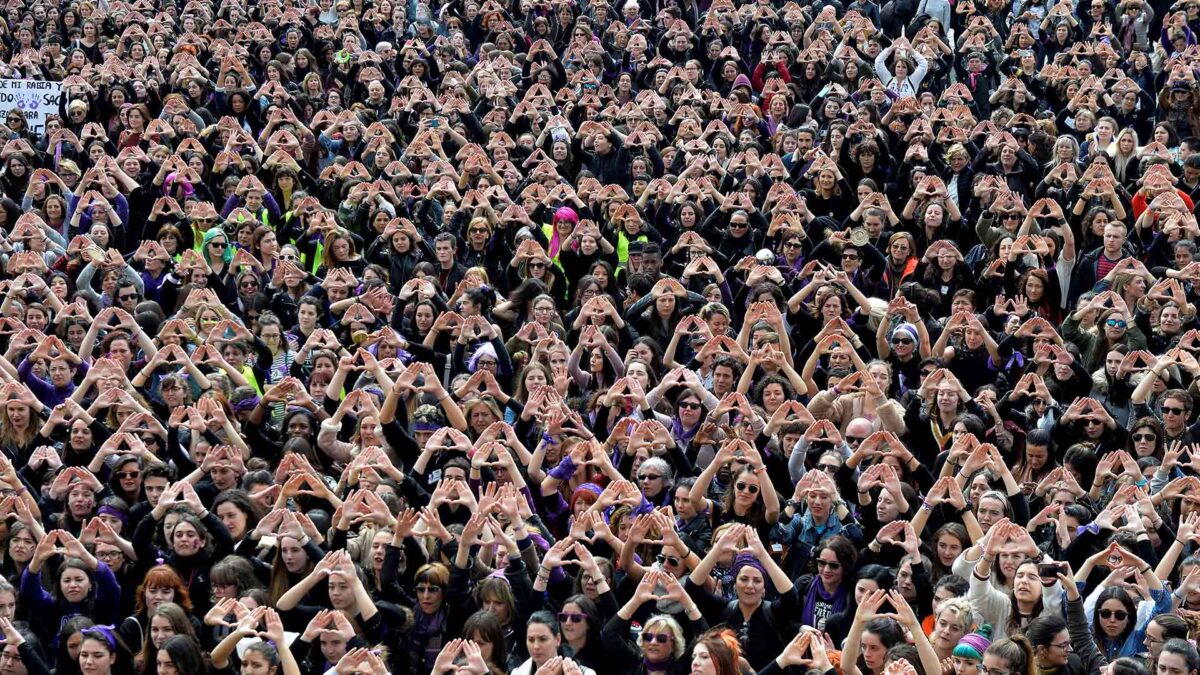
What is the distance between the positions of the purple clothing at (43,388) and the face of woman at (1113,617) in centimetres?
650

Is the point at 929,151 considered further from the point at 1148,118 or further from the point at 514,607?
the point at 514,607

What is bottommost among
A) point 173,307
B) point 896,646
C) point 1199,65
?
point 173,307

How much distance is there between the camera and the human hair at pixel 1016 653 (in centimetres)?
851

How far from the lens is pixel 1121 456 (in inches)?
433

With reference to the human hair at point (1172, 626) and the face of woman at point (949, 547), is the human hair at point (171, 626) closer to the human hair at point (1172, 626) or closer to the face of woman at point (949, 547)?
the face of woman at point (949, 547)

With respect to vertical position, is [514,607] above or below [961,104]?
below

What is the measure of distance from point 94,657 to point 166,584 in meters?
0.61

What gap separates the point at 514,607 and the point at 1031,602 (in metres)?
2.37

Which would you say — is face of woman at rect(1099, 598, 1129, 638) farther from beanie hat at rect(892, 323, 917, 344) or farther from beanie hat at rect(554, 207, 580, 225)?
beanie hat at rect(554, 207, 580, 225)

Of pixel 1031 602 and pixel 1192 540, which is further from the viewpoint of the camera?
pixel 1192 540

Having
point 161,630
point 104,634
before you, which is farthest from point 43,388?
point 161,630

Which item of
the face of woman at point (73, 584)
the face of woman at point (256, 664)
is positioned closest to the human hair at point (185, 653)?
the face of woman at point (256, 664)

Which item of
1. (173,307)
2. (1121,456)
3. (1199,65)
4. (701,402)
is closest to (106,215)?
(173,307)

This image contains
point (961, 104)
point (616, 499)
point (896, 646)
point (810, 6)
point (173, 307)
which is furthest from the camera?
point (810, 6)
